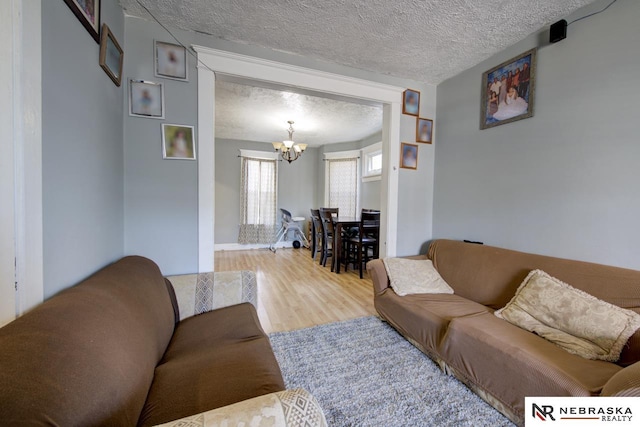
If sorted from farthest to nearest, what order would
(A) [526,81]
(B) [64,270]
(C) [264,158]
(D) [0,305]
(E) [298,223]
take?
1. (E) [298,223]
2. (C) [264,158]
3. (A) [526,81]
4. (B) [64,270]
5. (D) [0,305]

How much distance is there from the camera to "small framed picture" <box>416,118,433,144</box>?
2.75 metres

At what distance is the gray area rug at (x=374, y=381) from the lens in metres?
1.23

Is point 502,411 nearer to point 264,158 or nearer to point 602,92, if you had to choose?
point 602,92

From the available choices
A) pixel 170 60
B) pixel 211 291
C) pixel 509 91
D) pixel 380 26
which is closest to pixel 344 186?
pixel 509 91

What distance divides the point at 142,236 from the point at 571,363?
2.70 metres

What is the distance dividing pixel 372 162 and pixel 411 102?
2532mm

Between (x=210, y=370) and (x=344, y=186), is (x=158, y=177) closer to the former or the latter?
(x=210, y=370)

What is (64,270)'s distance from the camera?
1.02m

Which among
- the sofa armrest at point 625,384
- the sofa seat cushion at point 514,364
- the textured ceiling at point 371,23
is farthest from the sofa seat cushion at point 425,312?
the textured ceiling at point 371,23

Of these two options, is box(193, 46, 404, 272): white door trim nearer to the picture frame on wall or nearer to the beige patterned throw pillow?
the picture frame on wall

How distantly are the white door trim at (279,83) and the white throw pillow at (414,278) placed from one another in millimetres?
497

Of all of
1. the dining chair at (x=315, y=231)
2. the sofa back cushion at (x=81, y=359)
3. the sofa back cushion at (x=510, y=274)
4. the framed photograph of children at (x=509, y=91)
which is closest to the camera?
the sofa back cushion at (x=81, y=359)

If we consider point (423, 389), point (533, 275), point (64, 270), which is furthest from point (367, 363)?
point (64, 270)

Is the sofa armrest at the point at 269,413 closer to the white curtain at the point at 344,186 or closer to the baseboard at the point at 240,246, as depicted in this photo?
the white curtain at the point at 344,186
